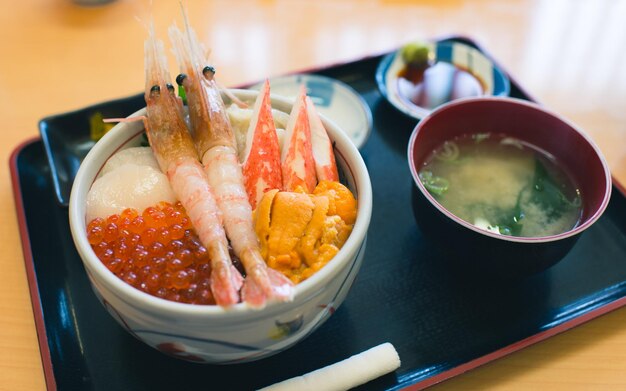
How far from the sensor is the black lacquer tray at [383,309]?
1033mm

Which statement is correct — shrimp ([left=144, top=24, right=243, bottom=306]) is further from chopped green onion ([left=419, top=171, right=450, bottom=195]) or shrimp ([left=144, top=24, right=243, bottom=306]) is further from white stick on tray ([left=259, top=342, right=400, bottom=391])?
chopped green onion ([left=419, top=171, right=450, bottom=195])

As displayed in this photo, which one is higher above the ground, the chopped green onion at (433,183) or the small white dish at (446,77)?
the small white dish at (446,77)

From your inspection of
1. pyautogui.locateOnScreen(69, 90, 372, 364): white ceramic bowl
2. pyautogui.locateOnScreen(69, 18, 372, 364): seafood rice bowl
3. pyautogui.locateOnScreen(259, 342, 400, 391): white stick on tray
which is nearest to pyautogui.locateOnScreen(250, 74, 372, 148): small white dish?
pyautogui.locateOnScreen(69, 18, 372, 364): seafood rice bowl

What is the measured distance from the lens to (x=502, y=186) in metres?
1.30

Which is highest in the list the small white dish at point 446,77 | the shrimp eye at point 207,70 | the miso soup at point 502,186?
the shrimp eye at point 207,70

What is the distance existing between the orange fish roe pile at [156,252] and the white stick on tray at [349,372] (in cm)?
22

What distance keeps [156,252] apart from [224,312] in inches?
7.3

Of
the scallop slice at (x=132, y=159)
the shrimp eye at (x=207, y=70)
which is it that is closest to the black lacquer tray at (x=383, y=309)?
the scallop slice at (x=132, y=159)

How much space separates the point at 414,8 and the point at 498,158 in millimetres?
969


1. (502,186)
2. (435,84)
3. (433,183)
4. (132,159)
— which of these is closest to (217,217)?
(132,159)

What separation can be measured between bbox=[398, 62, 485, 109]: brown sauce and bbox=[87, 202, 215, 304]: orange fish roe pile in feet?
2.86

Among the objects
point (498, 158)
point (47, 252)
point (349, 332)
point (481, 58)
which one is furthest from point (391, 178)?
point (47, 252)

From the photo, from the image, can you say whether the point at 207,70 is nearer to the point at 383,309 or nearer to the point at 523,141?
the point at 383,309

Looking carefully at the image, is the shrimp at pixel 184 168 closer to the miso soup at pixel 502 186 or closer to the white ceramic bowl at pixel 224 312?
the white ceramic bowl at pixel 224 312
